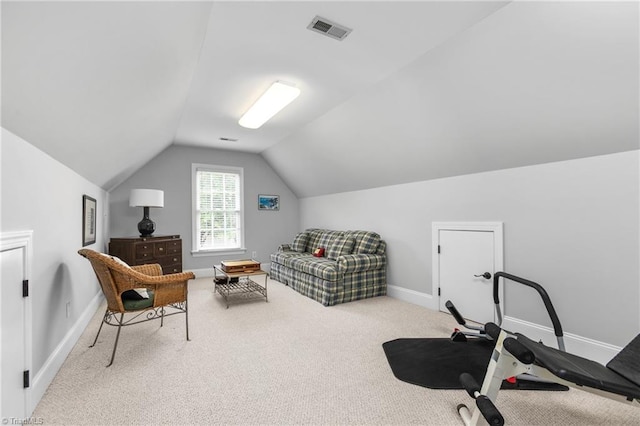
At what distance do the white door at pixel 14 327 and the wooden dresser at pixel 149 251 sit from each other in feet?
9.04

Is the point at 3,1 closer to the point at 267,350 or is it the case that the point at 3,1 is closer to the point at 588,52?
the point at 267,350

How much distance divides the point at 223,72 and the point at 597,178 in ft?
11.1

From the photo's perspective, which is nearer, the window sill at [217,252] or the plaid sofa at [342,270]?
the plaid sofa at [342,270]

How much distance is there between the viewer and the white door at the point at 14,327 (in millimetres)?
1523

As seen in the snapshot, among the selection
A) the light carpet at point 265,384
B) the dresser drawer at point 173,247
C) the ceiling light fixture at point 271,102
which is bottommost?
the light carpet at point 265,384

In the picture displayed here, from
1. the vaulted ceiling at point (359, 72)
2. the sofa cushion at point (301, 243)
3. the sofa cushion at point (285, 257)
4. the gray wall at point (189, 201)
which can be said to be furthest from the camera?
the sofa cushion at point (301, 243)

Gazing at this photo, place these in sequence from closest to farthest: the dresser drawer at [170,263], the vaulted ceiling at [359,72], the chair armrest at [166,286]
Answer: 1. the vaulted ceiling at [359,72]
2. the chair armrest at [166,286]
3. the dresser drawer at [170,263]

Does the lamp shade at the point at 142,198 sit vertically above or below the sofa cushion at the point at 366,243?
above

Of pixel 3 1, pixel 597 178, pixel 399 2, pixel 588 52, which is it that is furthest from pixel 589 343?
pixel 3 1

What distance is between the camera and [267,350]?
2617 mm

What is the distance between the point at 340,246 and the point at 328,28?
313 centimetres

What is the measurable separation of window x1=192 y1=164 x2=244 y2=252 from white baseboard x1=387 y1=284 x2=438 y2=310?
10.9 ft

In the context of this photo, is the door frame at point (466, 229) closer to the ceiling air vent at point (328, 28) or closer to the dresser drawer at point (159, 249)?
the ceiling air vent at point (328, 28)

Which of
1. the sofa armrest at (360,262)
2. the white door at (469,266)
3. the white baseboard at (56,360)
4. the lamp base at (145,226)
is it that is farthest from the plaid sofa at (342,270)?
the white baseboard at (56,360)
